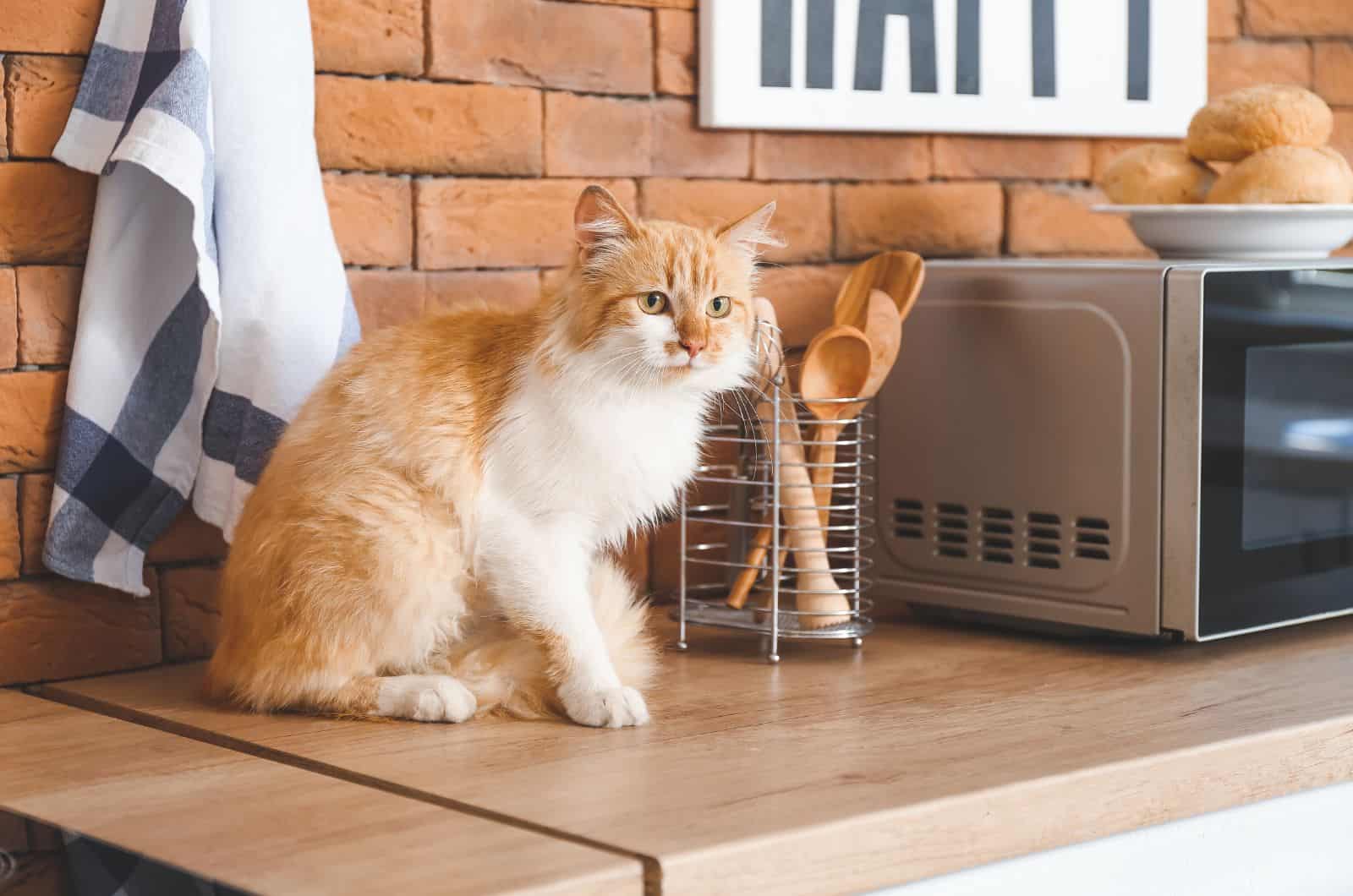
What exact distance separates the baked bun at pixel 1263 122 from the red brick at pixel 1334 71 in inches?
21.4

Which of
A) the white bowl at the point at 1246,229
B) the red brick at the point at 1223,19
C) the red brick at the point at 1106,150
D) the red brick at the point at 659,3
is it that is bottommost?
the white bowl at the point at 1246,229

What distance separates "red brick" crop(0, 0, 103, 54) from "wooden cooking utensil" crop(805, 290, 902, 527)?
2.30 feet

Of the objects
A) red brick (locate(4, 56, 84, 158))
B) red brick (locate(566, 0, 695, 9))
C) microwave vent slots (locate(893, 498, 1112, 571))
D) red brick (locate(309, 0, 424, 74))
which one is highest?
red brick (locate(566, 0, 695, 9))

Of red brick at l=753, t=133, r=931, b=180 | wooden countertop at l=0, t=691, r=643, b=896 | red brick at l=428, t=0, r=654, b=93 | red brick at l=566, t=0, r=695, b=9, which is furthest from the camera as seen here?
red brick at l=753, t=133, r=931, b=180

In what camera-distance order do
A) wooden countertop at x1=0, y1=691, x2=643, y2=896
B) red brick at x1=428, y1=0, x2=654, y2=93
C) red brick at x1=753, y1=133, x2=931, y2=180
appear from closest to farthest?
wooden countertop at x1=0, y1=691, x2=643, y2=896, red brick at x1=428, y1=0, x2=654, y2=93, red brick at x1=753, y1=133, x2=931, y2=180

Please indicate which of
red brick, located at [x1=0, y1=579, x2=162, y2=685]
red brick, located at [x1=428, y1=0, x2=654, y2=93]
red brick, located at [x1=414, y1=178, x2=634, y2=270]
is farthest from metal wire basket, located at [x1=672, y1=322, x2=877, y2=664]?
red brick, located at [x1=0, y1=579, x2=162, y2=685]

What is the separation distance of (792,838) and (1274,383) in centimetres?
75

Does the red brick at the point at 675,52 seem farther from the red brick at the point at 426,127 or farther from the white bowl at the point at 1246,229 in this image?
the white bowl at the point at 1246,229

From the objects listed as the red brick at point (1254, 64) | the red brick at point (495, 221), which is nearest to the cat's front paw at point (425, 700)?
the red brick at point (495, 221)

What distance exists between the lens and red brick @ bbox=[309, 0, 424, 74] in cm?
143

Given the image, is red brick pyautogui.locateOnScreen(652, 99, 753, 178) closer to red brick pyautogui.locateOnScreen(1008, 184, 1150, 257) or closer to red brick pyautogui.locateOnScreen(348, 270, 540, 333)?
red brick pyautogui.locateOnScreen(348, 270, 540, 333)

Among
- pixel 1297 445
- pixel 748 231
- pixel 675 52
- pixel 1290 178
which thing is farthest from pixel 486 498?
pixel 1290 178

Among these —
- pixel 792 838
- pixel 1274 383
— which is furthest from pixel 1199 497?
pixel 792 838

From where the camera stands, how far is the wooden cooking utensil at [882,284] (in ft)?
5.01
